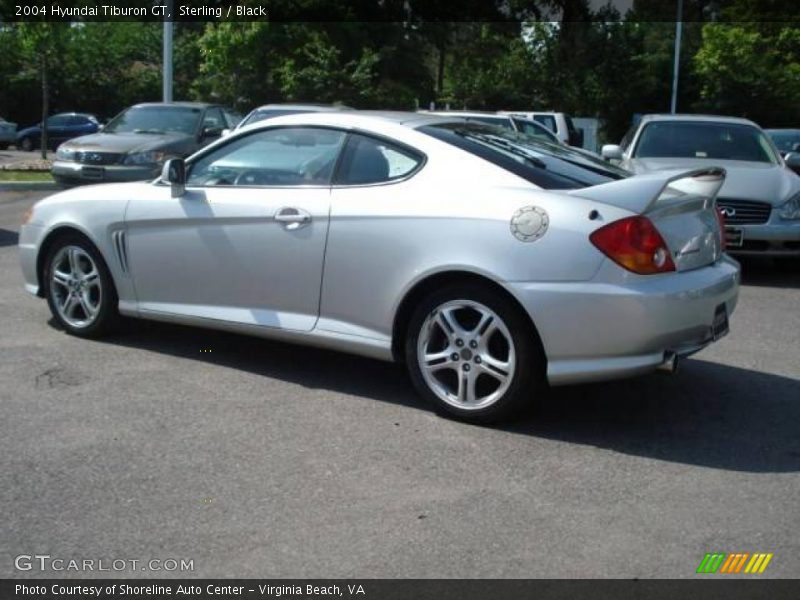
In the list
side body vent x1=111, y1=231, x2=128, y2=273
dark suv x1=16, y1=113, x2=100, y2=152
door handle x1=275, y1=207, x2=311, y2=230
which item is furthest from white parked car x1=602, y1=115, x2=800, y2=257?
→ dark suv x1=16, y1=113, x2=100, y2=152

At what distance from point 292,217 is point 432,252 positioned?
90cm

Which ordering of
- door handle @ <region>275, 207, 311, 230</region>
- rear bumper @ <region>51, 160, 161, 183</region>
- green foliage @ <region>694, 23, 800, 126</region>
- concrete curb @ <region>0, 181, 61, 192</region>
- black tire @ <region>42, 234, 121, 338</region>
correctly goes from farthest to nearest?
green foliage @ <region>694, 23, 800, 126</region>
concrete curb @ <region>0, 181, 61, 192</region>
rear bumper @ <region>51, 160, 161, 183</region>
black tire @ <region>42, 234, 121, 338</region>
door handle @ <region>275, 207, 311, 230</region>

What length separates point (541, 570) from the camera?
3.67 meters

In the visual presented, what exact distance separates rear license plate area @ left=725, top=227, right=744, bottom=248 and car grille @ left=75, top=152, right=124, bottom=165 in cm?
866

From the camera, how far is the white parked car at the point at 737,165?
957cm

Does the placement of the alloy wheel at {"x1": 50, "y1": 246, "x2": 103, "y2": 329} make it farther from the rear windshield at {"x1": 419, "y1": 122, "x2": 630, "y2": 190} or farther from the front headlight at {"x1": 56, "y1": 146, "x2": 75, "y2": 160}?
the front headlight at {"x1": 56, "y1": 146, "x2": 75, "y2": 160}

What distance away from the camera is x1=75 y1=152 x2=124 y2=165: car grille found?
1457cm

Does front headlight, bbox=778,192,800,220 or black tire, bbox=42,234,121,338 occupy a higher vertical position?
front headlight, bbox=778,192,800,220

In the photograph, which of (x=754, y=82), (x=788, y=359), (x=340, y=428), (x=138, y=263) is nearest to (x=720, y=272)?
(x=788, y=359)

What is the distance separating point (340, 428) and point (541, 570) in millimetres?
1725

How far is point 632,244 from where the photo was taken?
4855mm
